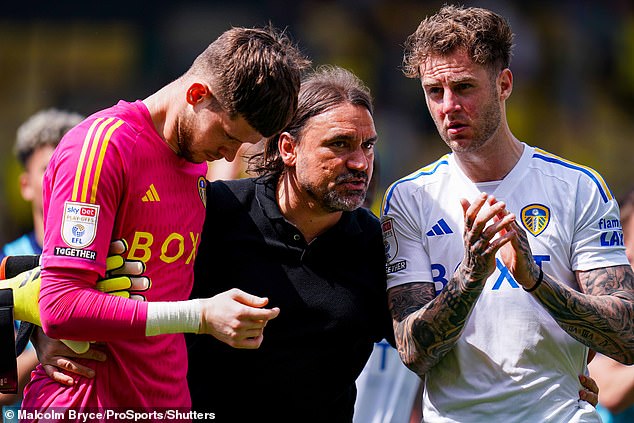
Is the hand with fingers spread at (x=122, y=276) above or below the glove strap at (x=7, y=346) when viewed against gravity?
above

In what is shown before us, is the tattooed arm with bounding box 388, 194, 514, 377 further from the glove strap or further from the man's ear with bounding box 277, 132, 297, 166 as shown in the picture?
the glove strap

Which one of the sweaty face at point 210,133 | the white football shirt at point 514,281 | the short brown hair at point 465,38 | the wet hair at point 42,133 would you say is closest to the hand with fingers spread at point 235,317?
the sweaty face at point 210,133

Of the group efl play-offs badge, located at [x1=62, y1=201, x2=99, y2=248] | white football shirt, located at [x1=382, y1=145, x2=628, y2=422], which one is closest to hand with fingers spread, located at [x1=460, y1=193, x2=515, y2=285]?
white football shirt, located at [x1=382, y1=145, x2=628, y2=422]

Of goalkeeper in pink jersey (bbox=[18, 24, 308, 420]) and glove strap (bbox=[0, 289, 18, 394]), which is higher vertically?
goalkeeper in pink jersey (bbox=[18, 24, 308, 420])

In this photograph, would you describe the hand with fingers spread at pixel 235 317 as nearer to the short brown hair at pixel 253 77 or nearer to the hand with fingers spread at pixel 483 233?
the short brown hair at pixel 253 77

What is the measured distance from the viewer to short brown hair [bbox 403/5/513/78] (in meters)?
3.85

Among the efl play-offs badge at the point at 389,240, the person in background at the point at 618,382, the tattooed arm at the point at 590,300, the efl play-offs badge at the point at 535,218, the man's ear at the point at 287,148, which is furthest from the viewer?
the person in background at the point at 618,382

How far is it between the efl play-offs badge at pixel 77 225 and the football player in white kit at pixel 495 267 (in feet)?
4.27

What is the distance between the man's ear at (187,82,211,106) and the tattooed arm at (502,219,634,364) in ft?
3.89

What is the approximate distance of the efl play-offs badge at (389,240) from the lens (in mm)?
3903

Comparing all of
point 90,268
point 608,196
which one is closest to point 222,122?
point 90,268

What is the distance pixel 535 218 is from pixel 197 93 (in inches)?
56.0

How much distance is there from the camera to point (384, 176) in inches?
462

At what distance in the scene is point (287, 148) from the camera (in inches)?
160
